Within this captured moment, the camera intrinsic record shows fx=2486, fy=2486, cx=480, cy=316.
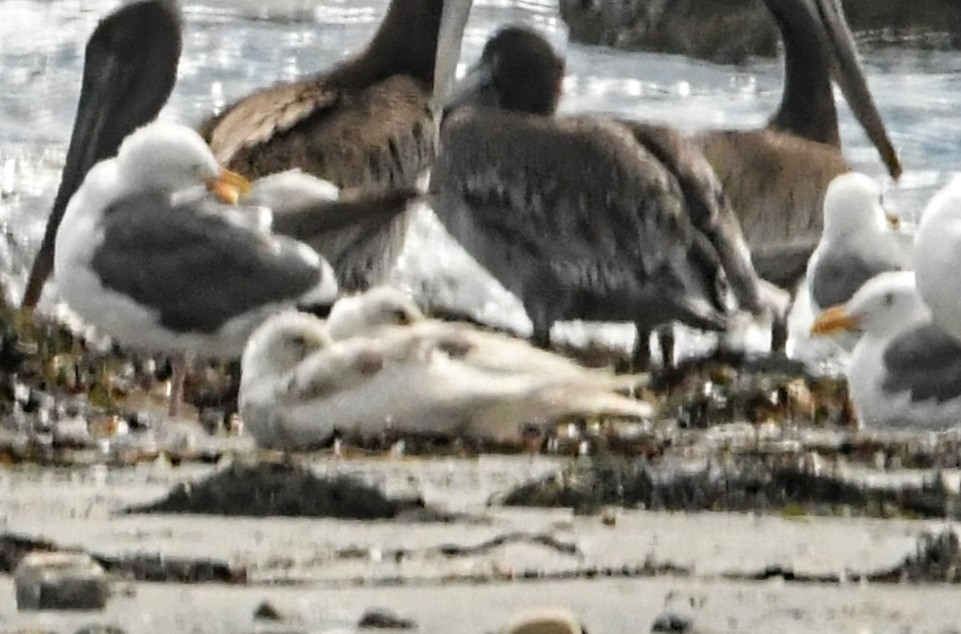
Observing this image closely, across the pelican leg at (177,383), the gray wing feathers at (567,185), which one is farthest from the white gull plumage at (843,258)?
the pelican leg at (177,383)

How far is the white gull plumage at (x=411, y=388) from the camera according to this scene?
5.03 m

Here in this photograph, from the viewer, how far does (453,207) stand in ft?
24.9

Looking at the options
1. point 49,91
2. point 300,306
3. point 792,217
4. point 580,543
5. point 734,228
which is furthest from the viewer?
point 49,91

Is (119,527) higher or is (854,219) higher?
(119,527)

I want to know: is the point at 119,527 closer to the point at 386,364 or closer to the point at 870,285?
the point at 386,364

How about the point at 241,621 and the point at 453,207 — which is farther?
the point at 453,207

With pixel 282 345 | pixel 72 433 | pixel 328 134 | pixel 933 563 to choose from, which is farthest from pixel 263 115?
pixel 933 563

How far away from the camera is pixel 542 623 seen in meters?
2.78

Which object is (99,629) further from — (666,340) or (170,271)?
(666,340)

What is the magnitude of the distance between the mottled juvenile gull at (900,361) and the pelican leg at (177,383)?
1604 mm

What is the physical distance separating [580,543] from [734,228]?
3602 mm

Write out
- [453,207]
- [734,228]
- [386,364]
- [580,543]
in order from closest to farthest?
[580,543], [386,364], [734,228], [453,207]

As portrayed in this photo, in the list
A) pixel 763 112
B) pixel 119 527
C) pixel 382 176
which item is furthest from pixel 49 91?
pixel 119 527

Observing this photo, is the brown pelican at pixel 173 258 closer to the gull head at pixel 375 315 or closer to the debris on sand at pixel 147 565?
the gull head at pixel 375 315
